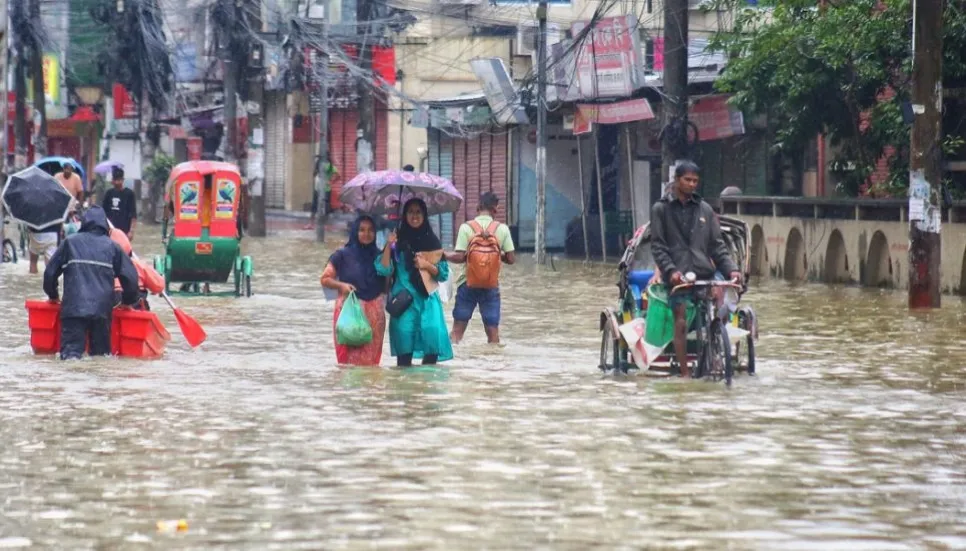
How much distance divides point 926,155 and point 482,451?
532 inches

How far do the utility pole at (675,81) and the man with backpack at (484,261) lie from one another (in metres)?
9.78

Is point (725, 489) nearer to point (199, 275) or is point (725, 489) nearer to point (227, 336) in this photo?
point (227, 336)

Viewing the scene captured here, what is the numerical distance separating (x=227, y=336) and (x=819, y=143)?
1883 cm

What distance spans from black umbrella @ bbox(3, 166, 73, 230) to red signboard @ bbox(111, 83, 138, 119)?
154 ft

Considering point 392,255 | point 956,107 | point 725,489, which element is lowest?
point 725,489

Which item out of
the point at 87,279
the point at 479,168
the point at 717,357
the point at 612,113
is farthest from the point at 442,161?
the point at 717,357

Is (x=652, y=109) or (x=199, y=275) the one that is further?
(x=652, y=109)

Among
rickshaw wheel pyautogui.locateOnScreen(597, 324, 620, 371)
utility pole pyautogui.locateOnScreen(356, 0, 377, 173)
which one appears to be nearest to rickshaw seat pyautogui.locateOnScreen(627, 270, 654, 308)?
rickshaw wheel pyautogui.locateOnScreen(597, 324, 620, 371)

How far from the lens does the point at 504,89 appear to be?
38719mm

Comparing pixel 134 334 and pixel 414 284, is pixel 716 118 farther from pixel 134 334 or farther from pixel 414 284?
pixel 414 284

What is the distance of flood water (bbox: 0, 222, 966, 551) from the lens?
8.06 m

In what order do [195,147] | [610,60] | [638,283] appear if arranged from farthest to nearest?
[195,147]
[610,60]
[638,283]

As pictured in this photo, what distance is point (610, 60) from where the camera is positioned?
35281 millimetres

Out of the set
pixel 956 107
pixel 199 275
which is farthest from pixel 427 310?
pixel 956 107
